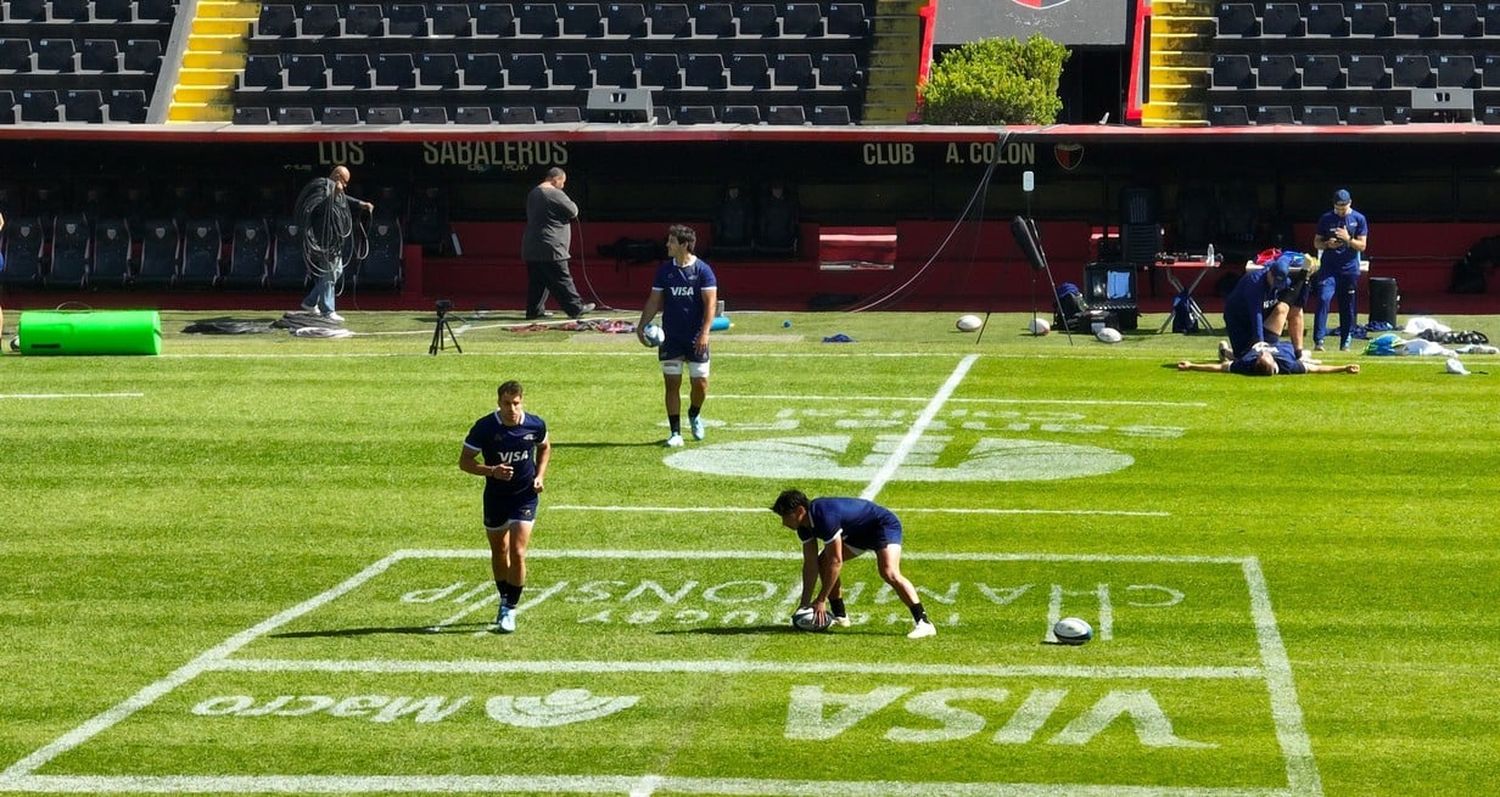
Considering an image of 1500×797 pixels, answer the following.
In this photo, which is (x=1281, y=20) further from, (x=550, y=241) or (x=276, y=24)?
(x=276, y=24)

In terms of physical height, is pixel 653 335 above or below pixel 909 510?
above

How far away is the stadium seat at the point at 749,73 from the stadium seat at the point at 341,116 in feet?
21.4

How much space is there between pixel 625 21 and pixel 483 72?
2.73 metres

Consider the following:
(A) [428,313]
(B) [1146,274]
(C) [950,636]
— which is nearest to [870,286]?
(B) [1146,274]

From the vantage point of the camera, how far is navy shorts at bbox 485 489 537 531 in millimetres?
13648

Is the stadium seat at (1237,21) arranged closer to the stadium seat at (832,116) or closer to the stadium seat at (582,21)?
the stadium seat at (832,116)

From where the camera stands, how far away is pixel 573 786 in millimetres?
11008

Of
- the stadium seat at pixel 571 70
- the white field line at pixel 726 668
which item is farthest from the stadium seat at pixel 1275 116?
the white field line at pixel 726 668

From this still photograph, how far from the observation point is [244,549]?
17.0 metres

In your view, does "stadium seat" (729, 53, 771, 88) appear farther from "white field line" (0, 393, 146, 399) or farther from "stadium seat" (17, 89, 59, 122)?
"white field line" (0, 393, 146, 399)

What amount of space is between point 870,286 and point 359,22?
11330mm

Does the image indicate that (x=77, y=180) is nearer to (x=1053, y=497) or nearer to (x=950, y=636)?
(x=1053, y=497)

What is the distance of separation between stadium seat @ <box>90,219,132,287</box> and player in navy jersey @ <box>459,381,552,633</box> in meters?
24.2

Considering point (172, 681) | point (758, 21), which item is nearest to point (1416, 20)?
point (758, 21)
